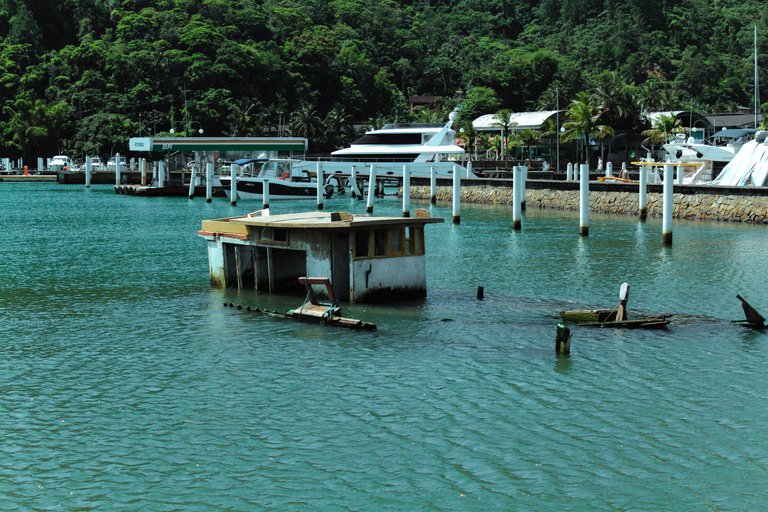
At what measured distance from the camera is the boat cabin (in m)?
27.7

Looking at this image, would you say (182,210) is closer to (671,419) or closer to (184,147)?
(184,147)

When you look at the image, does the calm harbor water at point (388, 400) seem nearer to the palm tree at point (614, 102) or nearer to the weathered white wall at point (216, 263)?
the weathered white wall at point (216, 263)

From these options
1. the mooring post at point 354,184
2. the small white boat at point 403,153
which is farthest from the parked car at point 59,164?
the mooring post at point 354,184

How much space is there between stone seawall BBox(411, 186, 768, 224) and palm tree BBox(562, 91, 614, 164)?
22311mm

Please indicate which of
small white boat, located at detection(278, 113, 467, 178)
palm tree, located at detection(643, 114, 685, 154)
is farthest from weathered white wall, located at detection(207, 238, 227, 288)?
palm tree, located at detection(643, 114, 685, 154)

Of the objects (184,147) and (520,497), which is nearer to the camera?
(520,497)

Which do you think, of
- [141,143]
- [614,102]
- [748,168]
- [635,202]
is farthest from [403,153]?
[748,168]

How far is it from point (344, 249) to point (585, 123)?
234 feet

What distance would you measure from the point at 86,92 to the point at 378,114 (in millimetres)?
44797

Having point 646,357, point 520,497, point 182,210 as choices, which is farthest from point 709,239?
point 182,210

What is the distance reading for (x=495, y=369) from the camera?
21156 millimetres

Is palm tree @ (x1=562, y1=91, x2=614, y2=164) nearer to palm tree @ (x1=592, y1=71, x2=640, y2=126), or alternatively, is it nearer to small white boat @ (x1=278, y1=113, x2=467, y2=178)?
palm tree @ (x1=592, y1=71, x2=640, y2=126)

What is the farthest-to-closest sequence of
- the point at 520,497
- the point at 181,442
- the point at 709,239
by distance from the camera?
the point at 709,239
the point at 181,442
the point at 520,497

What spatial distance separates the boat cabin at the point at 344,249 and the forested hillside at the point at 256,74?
76520mm
